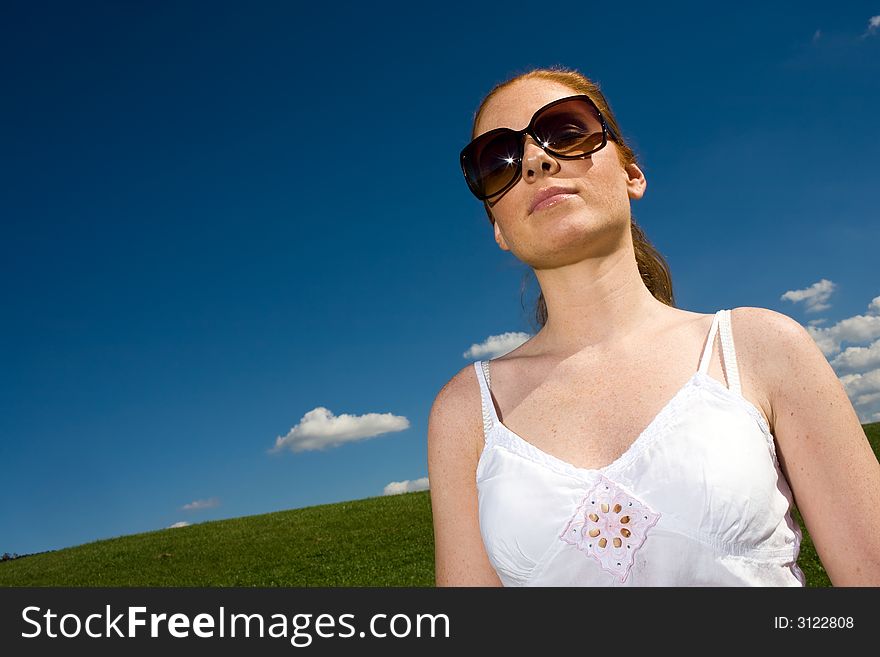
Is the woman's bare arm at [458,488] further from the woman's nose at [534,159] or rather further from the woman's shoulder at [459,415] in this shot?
the woman's nose at [534,159]

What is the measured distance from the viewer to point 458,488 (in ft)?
8.25

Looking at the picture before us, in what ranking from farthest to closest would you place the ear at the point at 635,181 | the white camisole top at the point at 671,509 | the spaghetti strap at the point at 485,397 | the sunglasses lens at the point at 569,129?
the ear at the point at 635,181
the sunglasses lens at the point at 569,129
the spaghetti strap at the point at 485,397
the white camisole top at the point at 671,509

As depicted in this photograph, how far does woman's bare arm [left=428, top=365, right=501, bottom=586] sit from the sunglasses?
2.53 ft

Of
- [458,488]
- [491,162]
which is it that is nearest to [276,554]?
[458,488]

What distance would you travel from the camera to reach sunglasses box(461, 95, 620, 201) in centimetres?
259

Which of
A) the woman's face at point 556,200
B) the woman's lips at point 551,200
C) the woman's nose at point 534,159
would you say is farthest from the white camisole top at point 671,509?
the woman's nose at point 534,159

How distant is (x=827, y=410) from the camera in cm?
207

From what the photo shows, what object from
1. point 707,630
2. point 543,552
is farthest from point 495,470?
point 707,630

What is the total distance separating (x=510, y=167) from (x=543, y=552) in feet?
4.33

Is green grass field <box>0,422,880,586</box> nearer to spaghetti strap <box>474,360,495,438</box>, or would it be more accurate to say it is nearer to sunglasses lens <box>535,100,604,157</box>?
spaghetti strap <box>474,360,495,438</box>

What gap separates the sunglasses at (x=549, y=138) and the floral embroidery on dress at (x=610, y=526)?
1123mm

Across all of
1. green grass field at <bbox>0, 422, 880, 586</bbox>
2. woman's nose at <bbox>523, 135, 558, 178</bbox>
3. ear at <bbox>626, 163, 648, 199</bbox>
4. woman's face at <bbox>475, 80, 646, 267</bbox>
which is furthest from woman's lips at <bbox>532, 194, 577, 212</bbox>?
green grass field at <bbox>0, 422, 880, 586</bbox>

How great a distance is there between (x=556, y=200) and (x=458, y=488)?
1.01 meters

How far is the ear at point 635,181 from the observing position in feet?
9.15
